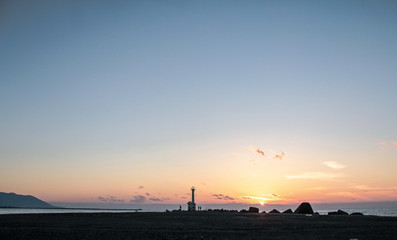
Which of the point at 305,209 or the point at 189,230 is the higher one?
the point at 189,230

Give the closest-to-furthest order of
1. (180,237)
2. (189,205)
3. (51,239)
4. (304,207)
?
1. (51,239)
2. (180,237)
3. (304,207)
4. (189,205)

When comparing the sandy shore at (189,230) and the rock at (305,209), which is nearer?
the sandy shore at (189,230)

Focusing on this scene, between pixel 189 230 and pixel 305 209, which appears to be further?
pixel 305 209

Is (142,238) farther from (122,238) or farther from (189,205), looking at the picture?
(189,205)

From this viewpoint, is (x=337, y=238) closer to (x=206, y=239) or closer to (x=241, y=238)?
(x=241, y=238)

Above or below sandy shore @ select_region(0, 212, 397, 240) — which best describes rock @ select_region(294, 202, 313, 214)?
below

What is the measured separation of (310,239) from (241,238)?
284 centimetres

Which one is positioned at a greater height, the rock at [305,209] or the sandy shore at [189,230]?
the sandy shore at [189,230]

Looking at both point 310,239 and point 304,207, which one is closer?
point 310,239

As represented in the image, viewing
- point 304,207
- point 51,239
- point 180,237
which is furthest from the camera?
point 304,207

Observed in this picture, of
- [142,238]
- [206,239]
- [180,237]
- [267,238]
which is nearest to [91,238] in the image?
[142,238]

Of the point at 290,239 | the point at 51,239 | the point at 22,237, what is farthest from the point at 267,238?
the point at 22,237

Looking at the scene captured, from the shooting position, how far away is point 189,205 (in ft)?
223

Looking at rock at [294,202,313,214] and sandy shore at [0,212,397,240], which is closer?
sandy shore at [0,212,397,240]
